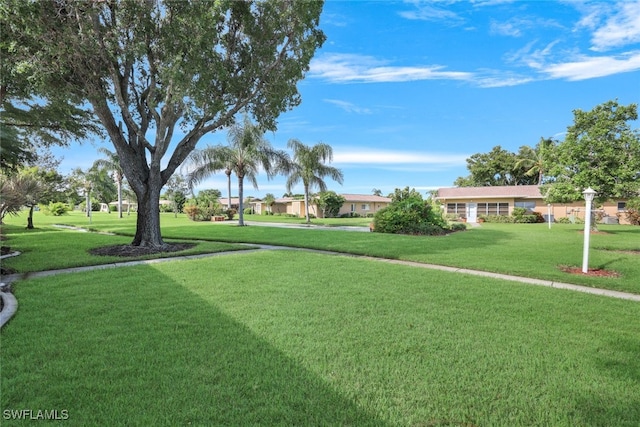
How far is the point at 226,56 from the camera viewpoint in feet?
37.2

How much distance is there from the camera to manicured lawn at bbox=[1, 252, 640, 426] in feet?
8.30

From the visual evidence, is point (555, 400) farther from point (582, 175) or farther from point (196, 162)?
Answer: point (196, 162)

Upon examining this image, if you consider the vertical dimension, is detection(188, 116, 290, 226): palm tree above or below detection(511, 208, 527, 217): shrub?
above

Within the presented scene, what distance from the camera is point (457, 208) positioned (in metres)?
36.1

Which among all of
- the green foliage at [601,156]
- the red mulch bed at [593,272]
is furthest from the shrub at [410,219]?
the red mulch bed at [593,272]

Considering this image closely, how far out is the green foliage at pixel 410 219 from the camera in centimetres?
1900

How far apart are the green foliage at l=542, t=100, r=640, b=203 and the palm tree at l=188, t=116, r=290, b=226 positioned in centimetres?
1690

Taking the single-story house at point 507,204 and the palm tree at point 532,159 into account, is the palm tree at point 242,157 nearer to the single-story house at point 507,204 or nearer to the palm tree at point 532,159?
the single-story house at point 507,204

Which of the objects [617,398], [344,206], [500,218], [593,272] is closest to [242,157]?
[593,272]

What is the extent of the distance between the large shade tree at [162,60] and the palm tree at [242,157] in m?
9.67

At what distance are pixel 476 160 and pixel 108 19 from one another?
48.7m

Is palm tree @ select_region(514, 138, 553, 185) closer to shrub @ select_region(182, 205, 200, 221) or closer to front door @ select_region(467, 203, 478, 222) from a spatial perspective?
front door @ select_region(467, 203, 478, 222)

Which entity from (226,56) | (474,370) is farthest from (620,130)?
(474,370)

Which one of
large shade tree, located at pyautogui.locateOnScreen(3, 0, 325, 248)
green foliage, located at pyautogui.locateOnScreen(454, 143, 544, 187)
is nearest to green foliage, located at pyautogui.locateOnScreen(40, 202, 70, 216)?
large shade tree, located at pyautogui.locateOnScreen(3, 0, 325, 248)
